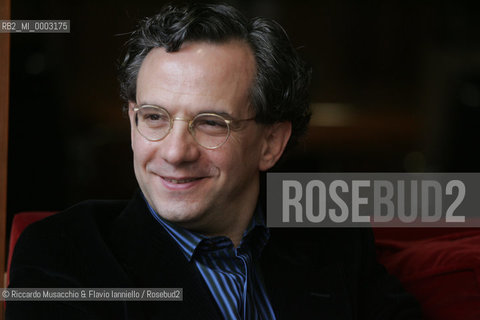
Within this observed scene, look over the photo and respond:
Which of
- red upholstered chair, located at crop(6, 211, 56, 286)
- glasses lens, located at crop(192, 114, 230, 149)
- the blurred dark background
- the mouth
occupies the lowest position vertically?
red upholstered chair, located at crop(6, 211, 56, 286)

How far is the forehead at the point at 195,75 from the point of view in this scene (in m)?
1.27

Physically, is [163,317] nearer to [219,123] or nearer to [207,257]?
[207,257]

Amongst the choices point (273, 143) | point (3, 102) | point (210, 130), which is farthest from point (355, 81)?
point (3, 102)

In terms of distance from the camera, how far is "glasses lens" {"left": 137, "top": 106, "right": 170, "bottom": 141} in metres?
1.28

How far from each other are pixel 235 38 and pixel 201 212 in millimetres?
383

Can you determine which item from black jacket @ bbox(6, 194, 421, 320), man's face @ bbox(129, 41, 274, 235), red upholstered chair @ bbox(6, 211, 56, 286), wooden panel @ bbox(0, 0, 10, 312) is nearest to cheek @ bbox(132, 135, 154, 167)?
man's face @ bbox(129, 41, 274, 235)

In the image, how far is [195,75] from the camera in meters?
1.28

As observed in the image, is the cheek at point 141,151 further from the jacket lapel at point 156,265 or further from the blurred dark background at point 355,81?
the blurred dark background at point 355,81

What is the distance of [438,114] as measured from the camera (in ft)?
13.7

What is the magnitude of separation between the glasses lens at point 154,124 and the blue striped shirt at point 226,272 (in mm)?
178

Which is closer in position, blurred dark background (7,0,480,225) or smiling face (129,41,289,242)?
smiling face (129,41,289,242)

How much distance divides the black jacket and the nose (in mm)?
171

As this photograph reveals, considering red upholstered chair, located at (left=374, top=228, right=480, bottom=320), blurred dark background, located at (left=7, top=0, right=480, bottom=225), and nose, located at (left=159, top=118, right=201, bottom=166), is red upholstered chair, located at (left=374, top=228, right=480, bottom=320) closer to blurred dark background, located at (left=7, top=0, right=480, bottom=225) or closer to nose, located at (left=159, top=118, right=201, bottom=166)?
nose, located at (left=159, top=118, right=201, bottom=166)

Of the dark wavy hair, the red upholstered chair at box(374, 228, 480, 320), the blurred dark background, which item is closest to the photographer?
the dark wavy hair
